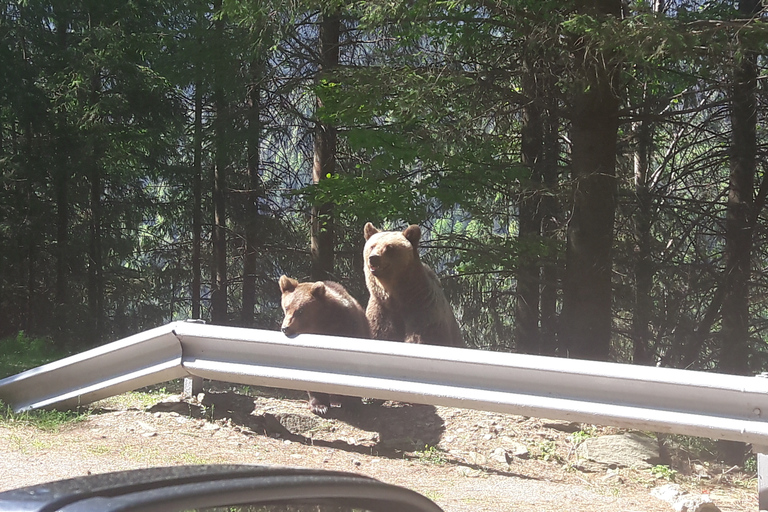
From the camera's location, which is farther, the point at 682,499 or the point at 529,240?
the point at 529,240

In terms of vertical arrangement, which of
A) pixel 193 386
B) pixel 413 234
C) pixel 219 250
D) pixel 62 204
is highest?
pixel 62 204

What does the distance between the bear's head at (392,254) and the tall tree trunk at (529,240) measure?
3284mm

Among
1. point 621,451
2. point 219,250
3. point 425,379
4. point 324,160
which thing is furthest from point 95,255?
point 621,451

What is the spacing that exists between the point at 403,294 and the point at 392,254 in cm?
45

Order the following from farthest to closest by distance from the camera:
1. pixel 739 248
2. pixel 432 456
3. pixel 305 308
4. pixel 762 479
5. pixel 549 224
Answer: pixel 549 224 < pixel 739 248 < pixel 305 308 < pixel 432 456 < pixel 762 479

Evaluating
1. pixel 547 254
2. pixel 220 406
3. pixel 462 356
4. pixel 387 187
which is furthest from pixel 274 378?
pixel 547 254

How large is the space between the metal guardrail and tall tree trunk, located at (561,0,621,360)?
5.55 metres

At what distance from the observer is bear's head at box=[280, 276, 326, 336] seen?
20.6 feet

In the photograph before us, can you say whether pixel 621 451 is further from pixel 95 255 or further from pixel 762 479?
pixel 95 255

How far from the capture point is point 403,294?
22.8 ft

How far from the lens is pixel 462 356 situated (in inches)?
156

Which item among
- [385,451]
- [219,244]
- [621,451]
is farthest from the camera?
[219,244]

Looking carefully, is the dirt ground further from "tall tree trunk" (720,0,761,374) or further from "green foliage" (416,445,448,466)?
"tall tree trunk" (720,0,761,374)

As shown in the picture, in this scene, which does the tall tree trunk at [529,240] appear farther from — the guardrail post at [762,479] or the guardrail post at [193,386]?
the guardrail post at [762,479]
